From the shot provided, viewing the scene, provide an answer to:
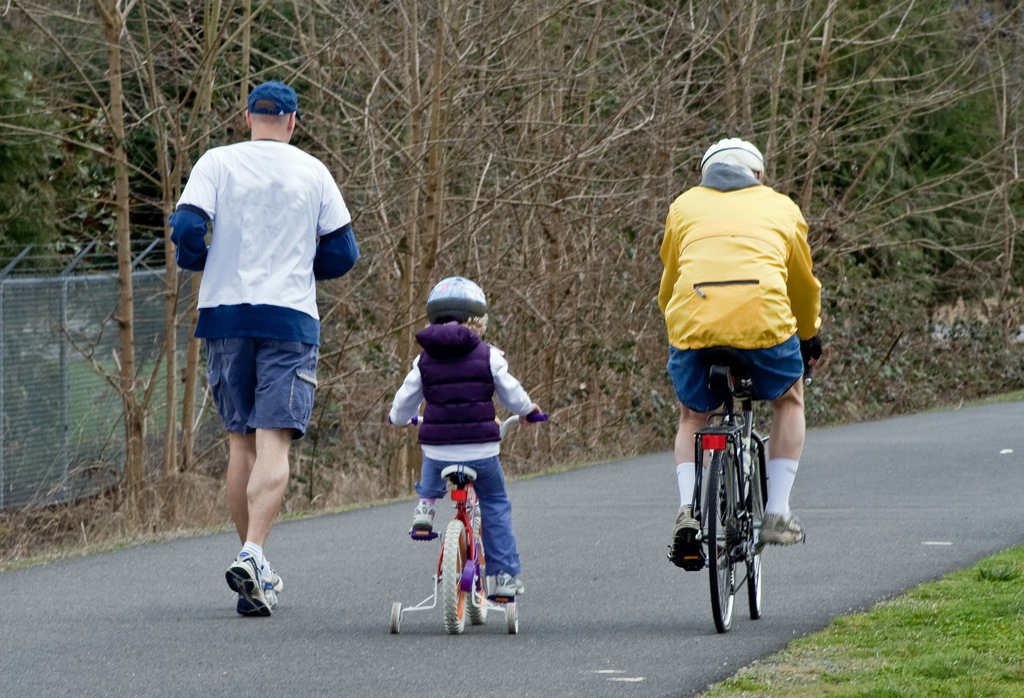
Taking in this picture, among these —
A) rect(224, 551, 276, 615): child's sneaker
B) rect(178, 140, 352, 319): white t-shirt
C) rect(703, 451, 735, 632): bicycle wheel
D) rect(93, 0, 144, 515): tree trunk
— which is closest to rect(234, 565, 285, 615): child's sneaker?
rect(224, 551, 276, 615): child's sneaker

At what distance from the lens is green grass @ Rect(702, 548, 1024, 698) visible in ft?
15.3

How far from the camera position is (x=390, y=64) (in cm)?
1380

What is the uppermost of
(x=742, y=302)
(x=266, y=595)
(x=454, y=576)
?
(x=742, y=302)

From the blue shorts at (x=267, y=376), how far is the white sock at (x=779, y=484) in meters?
1.89

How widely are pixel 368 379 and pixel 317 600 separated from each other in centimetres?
738

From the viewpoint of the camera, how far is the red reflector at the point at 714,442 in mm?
5590

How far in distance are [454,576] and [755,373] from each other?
4.48 ft

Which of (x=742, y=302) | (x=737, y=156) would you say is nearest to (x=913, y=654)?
(x=742, y=302)

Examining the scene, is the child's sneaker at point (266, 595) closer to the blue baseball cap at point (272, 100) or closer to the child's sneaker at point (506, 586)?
the child's sneaker at point (506, 586)

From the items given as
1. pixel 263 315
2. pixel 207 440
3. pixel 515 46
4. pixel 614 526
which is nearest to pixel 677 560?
pixel 263 315

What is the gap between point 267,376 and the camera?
612 centimetres

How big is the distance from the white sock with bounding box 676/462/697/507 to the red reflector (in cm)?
27

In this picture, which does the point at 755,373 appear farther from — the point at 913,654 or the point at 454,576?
the point at 454,576

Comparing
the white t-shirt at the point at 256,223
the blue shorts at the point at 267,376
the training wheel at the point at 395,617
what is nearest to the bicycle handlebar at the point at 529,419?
the training wheel at the point at 395,617
